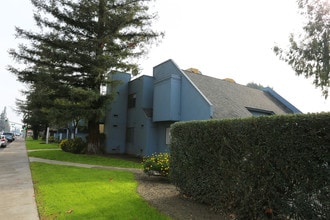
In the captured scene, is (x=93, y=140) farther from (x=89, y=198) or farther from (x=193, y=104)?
(x=89, y=198)

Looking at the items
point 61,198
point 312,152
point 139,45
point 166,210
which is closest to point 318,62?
point 312,152

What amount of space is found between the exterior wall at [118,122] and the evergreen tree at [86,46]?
17.1ft

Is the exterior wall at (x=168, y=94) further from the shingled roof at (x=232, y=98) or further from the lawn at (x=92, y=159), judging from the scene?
the lawn at (x=92, y=159)

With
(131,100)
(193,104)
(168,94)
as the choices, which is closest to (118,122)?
(131,100)

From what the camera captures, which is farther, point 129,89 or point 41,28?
point 129,89

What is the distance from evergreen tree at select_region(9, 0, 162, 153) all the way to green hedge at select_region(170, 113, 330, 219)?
13503 mm

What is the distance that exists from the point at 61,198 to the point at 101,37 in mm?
14817

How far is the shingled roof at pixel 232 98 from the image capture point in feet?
63.8

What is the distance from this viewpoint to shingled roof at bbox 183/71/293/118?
1944 centimetres

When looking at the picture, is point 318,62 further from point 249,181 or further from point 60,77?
Result: point 60,77

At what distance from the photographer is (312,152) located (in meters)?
4.86

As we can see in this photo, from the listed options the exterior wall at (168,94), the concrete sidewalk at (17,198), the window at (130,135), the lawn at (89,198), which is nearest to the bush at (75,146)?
the window at (130,135)

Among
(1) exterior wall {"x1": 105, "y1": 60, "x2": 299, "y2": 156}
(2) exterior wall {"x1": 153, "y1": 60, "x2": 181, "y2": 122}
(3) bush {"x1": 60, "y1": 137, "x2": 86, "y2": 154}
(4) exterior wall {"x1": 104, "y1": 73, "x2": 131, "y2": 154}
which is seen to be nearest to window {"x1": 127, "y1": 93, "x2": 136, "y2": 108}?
(1) exterior wall {"x1": 105, "y1": 60, "x2": 299, "y2": 156}

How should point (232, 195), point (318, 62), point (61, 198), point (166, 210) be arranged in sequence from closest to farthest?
point (232, 195), point (166, 210), point (61, 198), point (318, 62)
